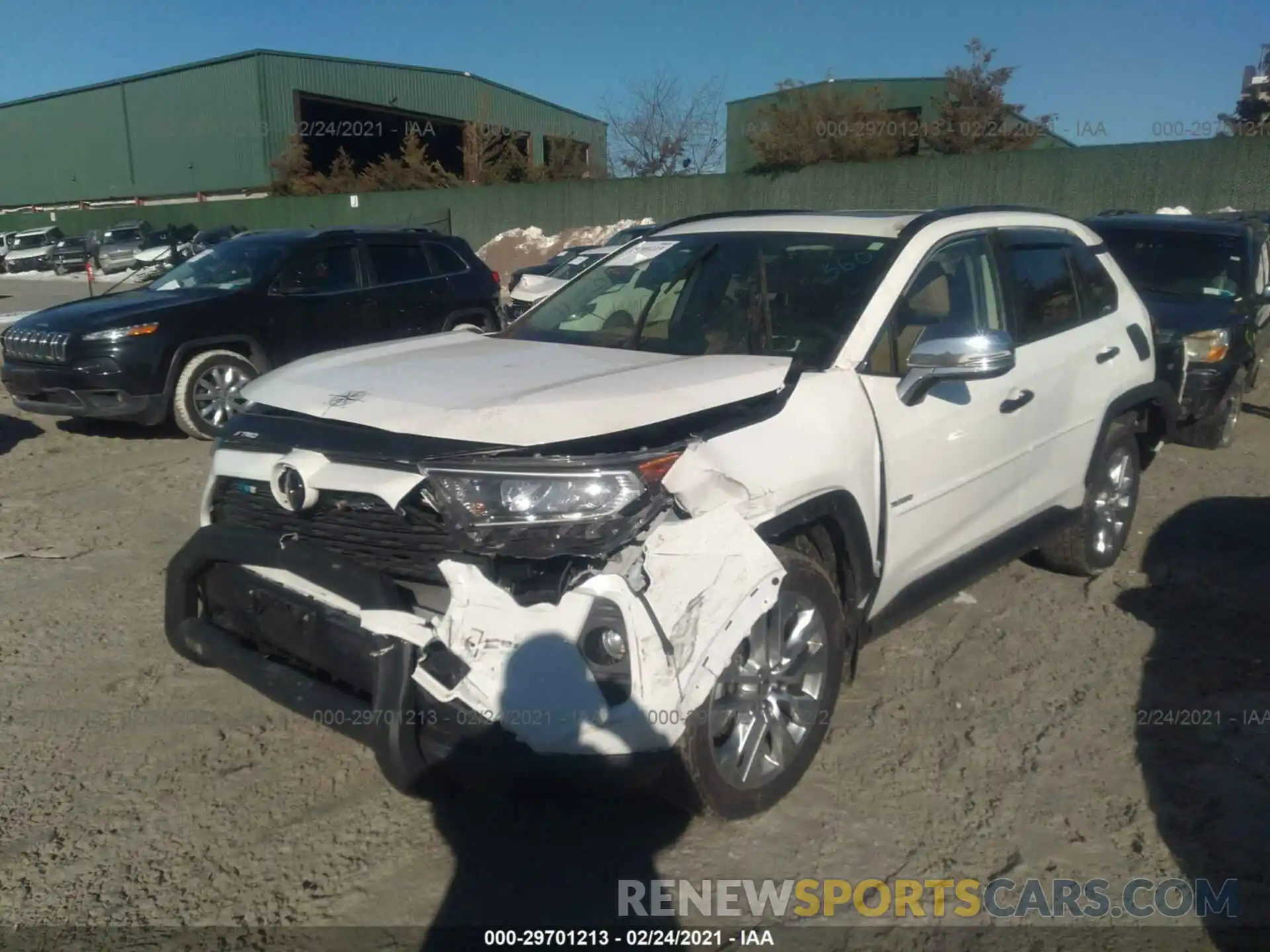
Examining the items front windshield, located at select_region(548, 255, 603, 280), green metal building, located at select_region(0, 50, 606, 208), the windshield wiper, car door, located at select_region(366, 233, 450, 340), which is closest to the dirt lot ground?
the windshield wiper

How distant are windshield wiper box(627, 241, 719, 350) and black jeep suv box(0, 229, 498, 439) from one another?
3762mm

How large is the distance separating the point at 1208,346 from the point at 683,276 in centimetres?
531

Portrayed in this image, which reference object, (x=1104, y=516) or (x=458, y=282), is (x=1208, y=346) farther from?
(x=458, y=282)

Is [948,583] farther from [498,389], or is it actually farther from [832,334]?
[498,389]

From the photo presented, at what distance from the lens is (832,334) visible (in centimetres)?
370

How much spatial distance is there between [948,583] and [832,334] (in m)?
1.10

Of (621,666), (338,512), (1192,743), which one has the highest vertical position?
(338,512)

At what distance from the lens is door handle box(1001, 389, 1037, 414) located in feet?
13.6

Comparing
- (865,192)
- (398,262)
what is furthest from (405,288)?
(865,192)

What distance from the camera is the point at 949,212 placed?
14.2 ft

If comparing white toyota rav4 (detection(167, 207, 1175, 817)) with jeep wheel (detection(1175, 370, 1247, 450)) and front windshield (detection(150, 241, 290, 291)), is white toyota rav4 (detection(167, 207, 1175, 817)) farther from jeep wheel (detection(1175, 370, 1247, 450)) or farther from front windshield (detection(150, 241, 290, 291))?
front windshield (detection(150, 241, 290, 291))

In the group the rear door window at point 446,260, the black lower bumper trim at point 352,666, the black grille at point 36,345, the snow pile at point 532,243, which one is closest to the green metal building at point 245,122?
the snow pile at point 532,243

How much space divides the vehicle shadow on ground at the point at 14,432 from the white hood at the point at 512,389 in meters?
5.76

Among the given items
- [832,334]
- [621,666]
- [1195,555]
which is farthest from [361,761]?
[1195,555]
